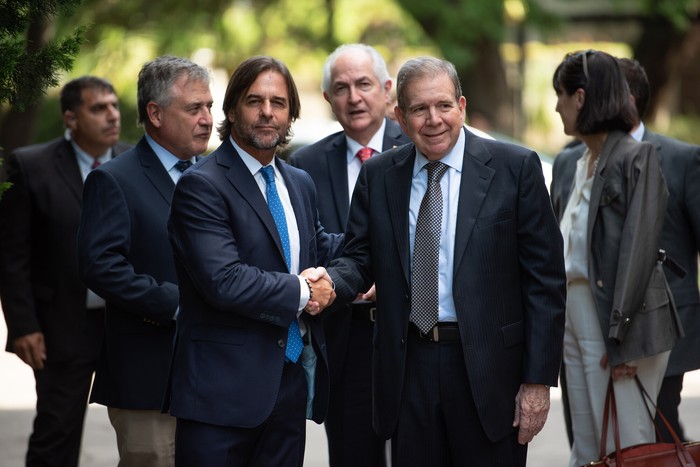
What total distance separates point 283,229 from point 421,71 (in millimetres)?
844

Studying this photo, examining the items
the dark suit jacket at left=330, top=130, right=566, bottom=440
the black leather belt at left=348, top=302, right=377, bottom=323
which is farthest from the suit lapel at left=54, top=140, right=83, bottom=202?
the dark suit jacket at left=330, top=130, right=566, bottom=440

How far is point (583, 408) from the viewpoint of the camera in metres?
5.68

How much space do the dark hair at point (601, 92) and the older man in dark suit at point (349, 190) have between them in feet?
3.47

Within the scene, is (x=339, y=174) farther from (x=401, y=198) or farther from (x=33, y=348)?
(x=33, y=348)

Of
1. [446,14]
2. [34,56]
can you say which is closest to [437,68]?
[34,56]

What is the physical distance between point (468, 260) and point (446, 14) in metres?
11.6

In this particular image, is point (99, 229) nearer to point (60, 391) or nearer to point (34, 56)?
point (34, 56)

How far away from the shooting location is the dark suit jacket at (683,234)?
19.1ft

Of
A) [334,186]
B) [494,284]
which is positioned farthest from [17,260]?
[494,284]

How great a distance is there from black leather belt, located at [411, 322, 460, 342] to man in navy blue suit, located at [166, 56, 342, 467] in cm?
43

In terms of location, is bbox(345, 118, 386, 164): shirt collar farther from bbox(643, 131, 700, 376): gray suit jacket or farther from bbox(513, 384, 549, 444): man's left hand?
bbox(513, 384, 549, 444): man's left hand

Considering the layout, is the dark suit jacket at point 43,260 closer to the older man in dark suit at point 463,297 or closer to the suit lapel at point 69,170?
the suit lapel at point 69,170

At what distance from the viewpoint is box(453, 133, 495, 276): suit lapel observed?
4.37 m

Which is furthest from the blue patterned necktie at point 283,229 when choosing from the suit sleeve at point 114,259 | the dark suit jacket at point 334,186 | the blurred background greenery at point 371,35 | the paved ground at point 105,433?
the blurred background greenery at point 371,35
